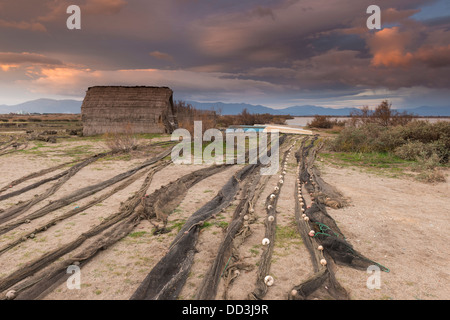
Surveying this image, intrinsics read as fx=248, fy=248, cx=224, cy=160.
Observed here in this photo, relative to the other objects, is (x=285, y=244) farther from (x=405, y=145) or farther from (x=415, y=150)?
(x=405, y=145)

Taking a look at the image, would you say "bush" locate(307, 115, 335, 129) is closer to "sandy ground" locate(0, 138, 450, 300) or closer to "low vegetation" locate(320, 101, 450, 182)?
"low vegetation" locate(320, 101, 450, 182)

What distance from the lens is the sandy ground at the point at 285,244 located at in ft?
11.4

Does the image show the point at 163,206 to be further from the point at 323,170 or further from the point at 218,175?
the point at 323,170

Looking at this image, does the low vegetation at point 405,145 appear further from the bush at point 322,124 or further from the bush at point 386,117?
the bush at point 322,124

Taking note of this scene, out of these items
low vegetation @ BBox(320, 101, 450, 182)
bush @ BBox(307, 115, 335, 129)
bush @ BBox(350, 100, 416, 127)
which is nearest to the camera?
low vegetation @ BBox(320, 101, 450, 182)

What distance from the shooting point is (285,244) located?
469 cm

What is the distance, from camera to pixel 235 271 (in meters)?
3.73

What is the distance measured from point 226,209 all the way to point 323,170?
6434 millimetres

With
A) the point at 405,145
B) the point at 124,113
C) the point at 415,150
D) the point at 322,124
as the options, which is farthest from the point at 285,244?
the point at 322,124

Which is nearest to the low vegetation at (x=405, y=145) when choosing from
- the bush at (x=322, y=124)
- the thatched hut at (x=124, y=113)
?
the thatched hut at (x=124, y=113)

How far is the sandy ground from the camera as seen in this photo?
3463 mm

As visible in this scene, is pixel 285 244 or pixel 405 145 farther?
pixel 405 145

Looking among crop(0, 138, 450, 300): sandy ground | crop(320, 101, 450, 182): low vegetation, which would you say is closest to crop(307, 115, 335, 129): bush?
crop(320, 101, 450, 182): low vegetation
